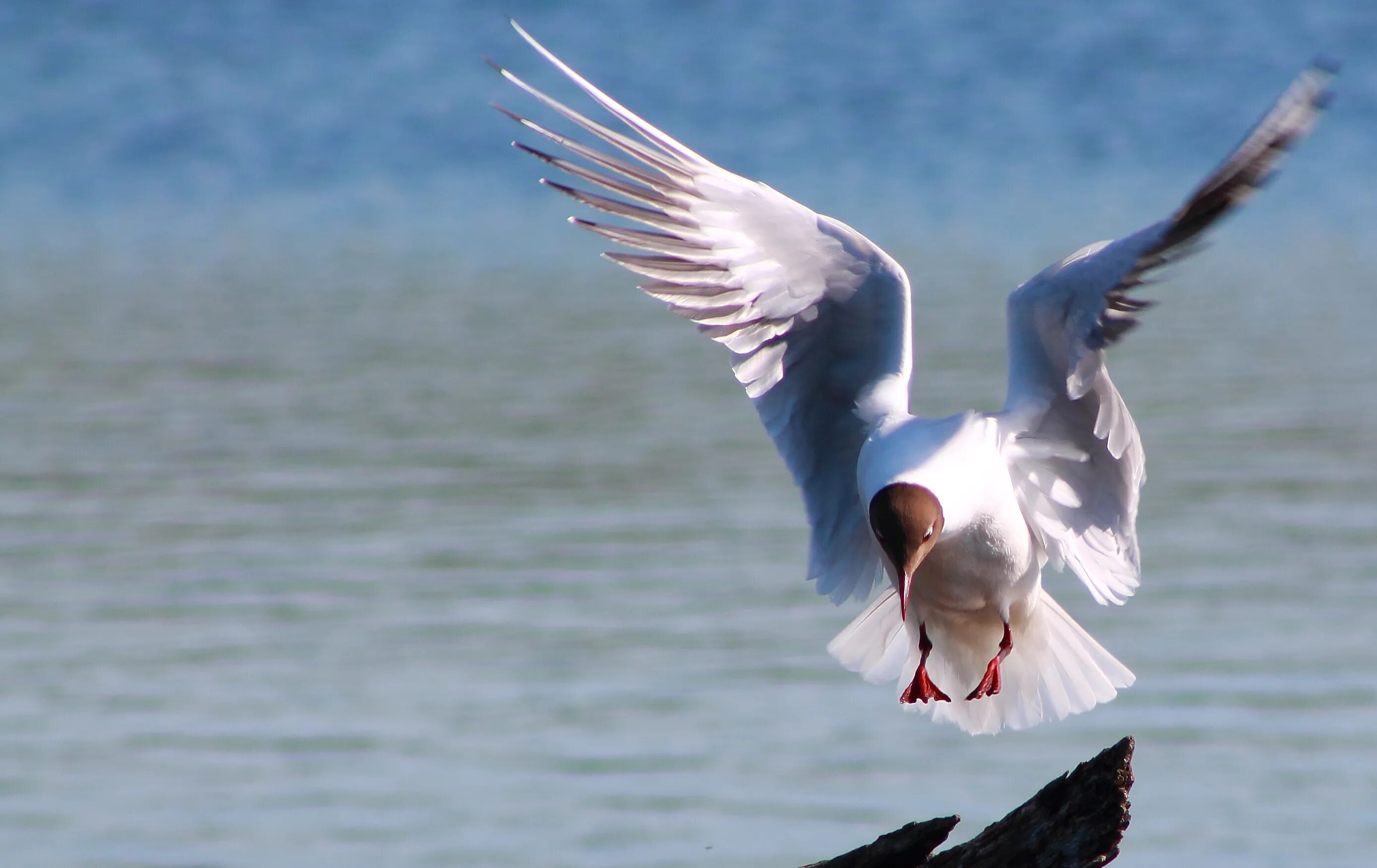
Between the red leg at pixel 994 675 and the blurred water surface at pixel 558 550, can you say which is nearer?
the red leg at pixel 994 675

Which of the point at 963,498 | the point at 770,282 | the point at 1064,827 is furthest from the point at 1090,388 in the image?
the point at 1064,827

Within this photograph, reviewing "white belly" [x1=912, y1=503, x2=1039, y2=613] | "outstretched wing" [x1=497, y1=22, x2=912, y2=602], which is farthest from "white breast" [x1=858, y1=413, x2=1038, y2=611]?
"outstretched wing" [x1=497, y1=22, x2=912, y2=602]

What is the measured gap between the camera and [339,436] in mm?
13156

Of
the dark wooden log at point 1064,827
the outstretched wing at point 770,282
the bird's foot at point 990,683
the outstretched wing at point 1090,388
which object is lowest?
the dark wooden log at point 1064,827

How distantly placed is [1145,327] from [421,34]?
2227cm

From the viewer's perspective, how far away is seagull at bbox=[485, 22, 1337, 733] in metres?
5.56

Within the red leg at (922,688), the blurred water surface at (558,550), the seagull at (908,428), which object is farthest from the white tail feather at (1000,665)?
the blurred water surface at (558,550)

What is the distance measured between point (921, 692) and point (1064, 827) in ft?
4.45

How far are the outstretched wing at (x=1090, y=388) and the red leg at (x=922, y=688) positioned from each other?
46 cm

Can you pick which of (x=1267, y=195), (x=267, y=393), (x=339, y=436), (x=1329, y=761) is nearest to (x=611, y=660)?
(x=1329, y=761)

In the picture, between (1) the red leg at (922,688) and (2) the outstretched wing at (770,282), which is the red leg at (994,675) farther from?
(2) the outstretched wing at (770,282)

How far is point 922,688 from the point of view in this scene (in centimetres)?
616

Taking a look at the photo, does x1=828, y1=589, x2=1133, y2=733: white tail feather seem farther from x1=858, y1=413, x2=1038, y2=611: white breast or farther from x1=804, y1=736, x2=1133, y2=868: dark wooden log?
x1=804, y1=736, x2=1133, y2=868: dark wooden log

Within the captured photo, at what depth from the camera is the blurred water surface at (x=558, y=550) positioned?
7.64 meters
